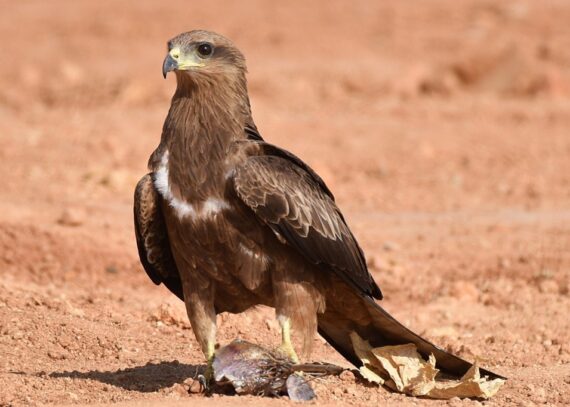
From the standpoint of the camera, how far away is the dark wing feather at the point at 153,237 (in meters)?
7.77

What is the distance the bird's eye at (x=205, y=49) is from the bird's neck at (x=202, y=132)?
16 centimetres

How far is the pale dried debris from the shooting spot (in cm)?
759

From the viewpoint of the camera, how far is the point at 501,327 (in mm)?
10227

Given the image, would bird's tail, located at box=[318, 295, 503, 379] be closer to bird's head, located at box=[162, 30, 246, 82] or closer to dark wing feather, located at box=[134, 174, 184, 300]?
dark wing feather, located at box=[134, 174, 184, 300]

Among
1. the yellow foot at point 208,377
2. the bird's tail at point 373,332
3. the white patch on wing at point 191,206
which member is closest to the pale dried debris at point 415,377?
the bird's tail at point 373,332

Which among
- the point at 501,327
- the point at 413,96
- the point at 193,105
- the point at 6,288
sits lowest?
the point at 501,327

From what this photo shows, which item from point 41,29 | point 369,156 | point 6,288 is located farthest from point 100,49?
point 6,288

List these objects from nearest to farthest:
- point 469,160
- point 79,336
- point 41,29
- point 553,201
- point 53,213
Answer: point 79,336 → point 53,213 → point 553,201 → point 469,160 → point 41,29

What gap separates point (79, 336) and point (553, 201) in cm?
830

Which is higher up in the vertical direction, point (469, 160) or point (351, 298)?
point (469, 160)

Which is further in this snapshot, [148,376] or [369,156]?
[369,156]

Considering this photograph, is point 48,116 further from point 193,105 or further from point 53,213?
point 193,105

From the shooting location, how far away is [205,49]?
312 inches

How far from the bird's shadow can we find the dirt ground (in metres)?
0.02
